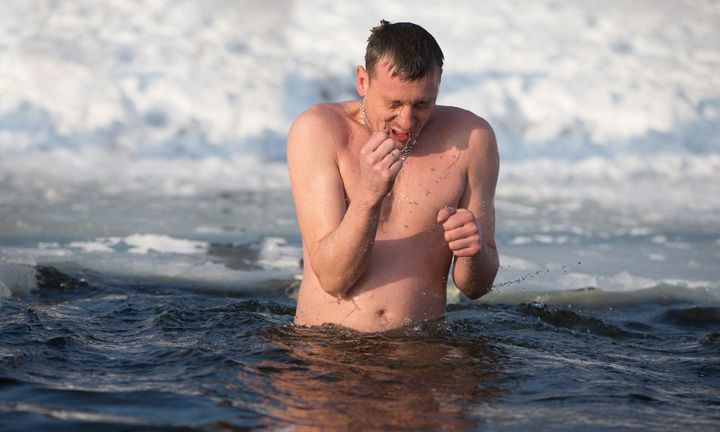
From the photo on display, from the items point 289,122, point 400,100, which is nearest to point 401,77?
point 400,100

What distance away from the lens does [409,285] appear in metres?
3.84

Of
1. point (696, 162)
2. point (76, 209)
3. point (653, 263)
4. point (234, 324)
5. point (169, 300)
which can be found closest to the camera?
point (234, 324)

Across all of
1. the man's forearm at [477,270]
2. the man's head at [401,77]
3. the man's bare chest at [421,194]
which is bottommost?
the man's forearm at [477,270]

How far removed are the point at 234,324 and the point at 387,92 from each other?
128cm

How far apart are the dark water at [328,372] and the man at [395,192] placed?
5.6 inches

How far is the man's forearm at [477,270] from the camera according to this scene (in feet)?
12.2

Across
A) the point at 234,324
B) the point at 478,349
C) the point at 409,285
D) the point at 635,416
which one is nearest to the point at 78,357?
the point at 234,324

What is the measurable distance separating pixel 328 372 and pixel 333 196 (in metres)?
0.64

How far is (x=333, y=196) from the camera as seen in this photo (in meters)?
3.68

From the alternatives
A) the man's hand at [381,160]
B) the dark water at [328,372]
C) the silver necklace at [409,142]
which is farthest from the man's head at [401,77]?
the dark water at [328,372]

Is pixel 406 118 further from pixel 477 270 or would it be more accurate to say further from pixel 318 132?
pixel 477 270

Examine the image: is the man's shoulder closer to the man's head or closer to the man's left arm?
the man's head

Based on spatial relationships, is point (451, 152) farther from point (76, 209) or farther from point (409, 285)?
point (76, 209)

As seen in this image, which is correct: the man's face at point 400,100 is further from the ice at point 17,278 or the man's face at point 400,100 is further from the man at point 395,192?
the ice at point 17,278
